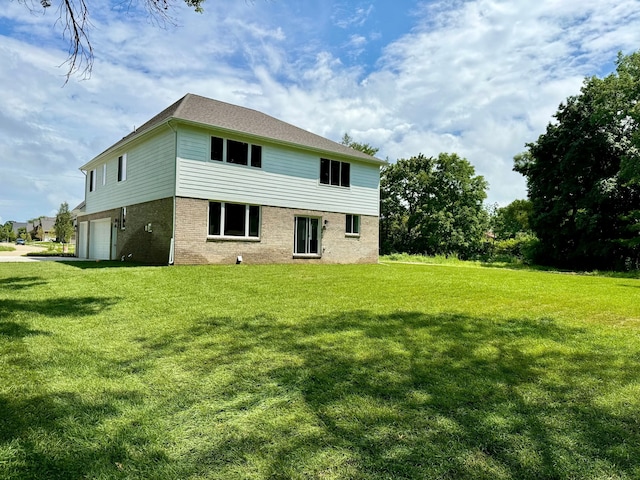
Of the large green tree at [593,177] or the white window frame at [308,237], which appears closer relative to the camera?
the white window frame at [308,237]

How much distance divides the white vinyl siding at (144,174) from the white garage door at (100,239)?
0.95 meters

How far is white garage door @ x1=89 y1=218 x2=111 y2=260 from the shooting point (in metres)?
19.5

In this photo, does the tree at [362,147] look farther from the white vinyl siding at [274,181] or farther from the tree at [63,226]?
the tree at [63,226]

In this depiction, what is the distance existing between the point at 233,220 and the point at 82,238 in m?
13.8

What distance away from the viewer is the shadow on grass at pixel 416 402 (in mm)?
2113

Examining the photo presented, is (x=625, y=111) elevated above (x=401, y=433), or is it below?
above

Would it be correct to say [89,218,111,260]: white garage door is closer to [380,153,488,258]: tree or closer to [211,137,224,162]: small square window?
[211,137,224,162]: small square window

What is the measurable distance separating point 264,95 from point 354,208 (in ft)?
28.5

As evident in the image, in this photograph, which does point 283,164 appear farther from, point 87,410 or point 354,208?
point 87,410

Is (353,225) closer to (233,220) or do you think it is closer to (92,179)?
(233,220)

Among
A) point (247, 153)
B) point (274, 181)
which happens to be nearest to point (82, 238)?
point (247, 153)

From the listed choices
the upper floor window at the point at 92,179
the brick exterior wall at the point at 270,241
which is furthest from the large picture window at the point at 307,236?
the upper floor window at the point at 92,179

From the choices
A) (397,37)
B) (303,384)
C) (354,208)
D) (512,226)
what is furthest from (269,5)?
(512,226)

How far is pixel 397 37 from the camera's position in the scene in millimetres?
13180
